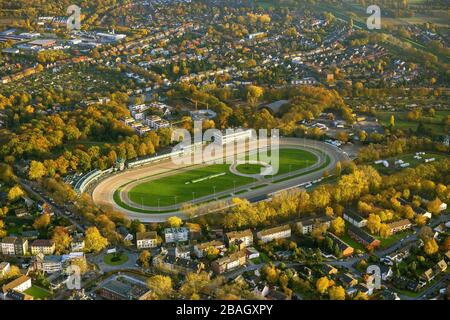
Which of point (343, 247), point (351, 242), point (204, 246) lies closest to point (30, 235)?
point (204, 246)

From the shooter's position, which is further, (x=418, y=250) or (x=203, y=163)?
(x=203, y=163)

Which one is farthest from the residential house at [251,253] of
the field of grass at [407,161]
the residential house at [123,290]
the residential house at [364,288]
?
the field of grass at [407,161]

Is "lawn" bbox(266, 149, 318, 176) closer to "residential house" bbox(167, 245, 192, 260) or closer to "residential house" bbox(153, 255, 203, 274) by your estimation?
"residential house" bbox(167, 245, 192, 260)

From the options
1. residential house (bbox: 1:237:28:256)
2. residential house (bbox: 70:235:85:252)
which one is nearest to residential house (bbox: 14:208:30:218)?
residential house (bbox: 1:237:28:256)

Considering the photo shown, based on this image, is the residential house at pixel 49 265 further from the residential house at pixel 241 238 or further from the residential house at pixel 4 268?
the residential house at pixel 241 238

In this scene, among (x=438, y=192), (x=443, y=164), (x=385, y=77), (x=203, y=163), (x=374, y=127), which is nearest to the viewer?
(x=438, y=192)

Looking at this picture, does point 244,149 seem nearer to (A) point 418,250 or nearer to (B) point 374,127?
(B) point 374,127
